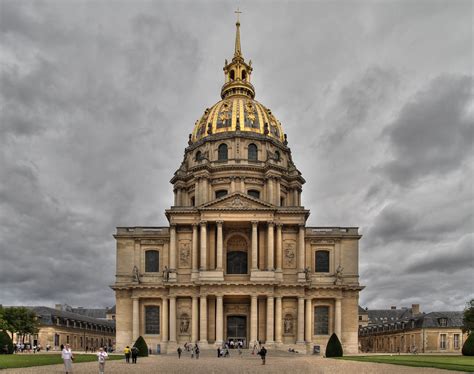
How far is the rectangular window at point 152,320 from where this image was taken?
61.1 meters

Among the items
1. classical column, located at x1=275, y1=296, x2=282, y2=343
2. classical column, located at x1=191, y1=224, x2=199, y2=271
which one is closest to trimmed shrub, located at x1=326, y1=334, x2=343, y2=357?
classical column, located at x1=275, y1=296, x2=282, y2=343

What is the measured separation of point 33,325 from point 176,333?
62.7 ft

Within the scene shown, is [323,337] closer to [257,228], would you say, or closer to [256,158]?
[257,228]

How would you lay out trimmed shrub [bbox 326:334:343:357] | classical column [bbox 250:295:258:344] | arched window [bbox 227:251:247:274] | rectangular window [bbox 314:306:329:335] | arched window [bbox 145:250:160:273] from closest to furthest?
trimmed shrub [bbox 326:334:343:357], classical column [bbox 250:295:258:344], rectangular window [bbox 314:306:329:335], arched window [bbox 145:250:160:273], arched window [bbox 227:251:247:274]

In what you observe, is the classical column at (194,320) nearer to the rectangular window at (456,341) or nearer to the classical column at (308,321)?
the classical column at (308,321)

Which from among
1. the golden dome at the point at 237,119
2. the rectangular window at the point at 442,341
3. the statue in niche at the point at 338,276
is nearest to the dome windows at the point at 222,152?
the golden dome at the point at 237,119

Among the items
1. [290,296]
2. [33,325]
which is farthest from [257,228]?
[33,325]

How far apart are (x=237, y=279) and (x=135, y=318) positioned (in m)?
12.7

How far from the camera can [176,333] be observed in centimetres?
5938

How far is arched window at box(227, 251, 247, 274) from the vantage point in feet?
208

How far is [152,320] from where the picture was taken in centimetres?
6138

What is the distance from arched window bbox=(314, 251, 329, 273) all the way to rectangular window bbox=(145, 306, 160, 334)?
64.5 ft

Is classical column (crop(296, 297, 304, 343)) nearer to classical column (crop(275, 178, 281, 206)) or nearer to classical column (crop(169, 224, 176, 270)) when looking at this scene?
classical column (crop(169, 224, 176, 270))

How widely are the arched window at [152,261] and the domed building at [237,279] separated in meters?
0.12
